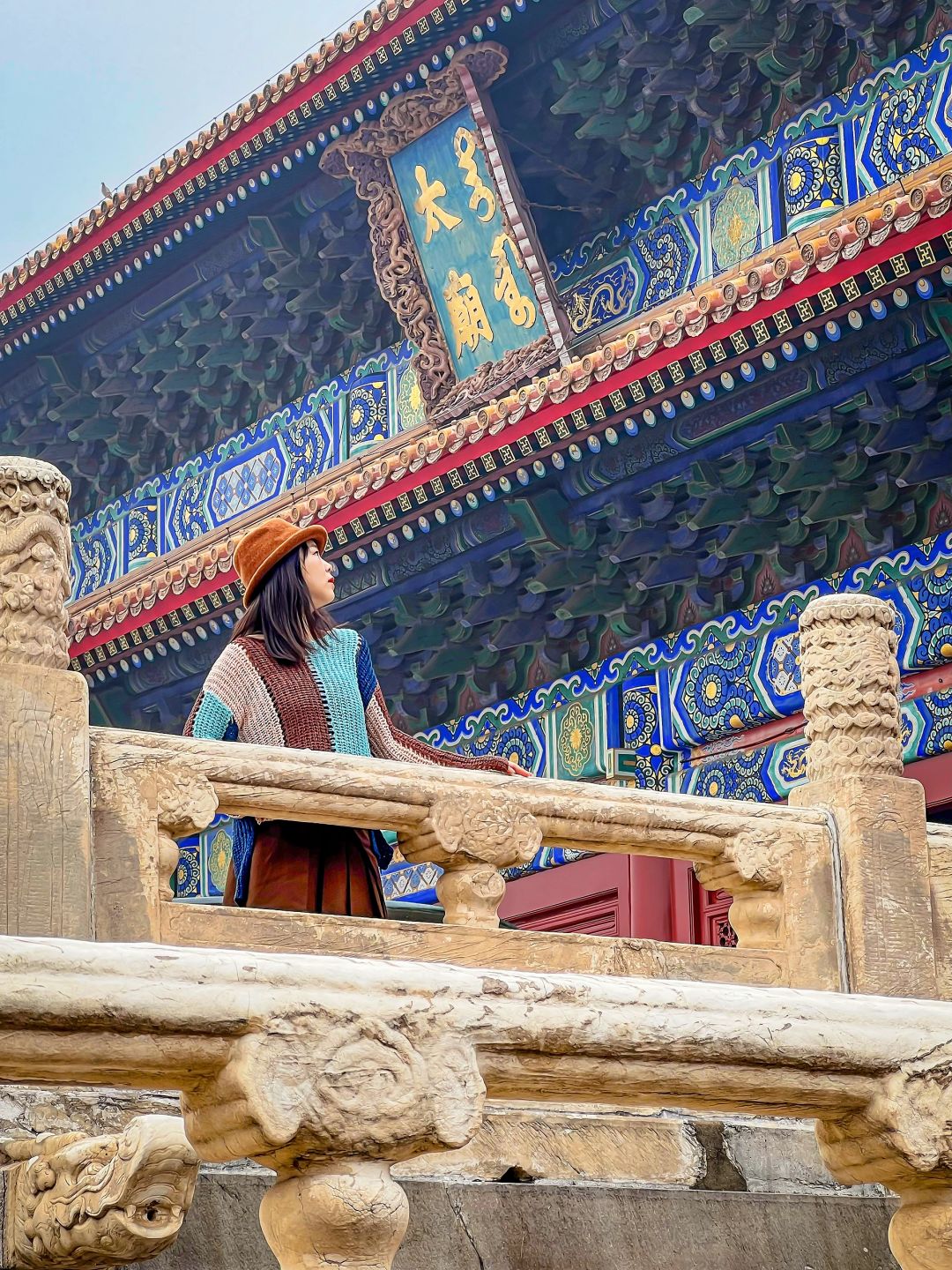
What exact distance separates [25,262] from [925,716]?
664 cm

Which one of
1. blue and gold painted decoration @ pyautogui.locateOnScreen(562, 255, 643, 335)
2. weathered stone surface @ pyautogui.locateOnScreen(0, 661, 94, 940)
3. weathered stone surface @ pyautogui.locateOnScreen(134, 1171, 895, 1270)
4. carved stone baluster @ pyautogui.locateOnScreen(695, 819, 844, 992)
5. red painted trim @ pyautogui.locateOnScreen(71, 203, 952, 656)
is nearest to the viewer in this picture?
weathered stone surface @ pyautogui.locateOnScreen(134, 1171, 895, 1270)

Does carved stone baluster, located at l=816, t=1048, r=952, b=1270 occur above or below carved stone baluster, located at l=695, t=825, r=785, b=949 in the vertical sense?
below

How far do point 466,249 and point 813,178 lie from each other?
2.02 metres

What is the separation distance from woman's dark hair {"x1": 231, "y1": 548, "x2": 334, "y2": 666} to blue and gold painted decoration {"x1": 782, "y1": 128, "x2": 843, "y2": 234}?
180 inches

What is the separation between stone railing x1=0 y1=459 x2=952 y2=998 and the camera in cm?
444

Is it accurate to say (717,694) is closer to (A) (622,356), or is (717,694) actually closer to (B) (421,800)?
(A) (622,356)

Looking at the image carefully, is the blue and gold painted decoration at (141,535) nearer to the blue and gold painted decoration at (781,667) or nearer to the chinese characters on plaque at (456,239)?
the chinese characters on plaque at (456,239)

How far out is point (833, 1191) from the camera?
16.5ft

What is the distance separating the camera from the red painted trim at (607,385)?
668 centimetres

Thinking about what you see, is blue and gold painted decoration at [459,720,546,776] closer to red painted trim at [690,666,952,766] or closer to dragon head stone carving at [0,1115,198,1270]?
red painted trim at [690,666,952,766]

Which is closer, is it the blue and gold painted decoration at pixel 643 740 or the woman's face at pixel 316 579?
the woman's face at pixel 316 579

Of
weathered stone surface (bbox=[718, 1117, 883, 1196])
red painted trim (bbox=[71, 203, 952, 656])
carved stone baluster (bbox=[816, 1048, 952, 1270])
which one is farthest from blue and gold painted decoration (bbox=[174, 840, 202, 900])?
carved stone baluster (bbox=[816, 1048, 952, 1270])

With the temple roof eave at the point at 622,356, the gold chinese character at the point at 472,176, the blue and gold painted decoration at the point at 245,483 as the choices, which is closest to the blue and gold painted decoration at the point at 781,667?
the temple roof eave at the point at 622,356

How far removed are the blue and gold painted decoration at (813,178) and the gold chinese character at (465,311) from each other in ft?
5.83
